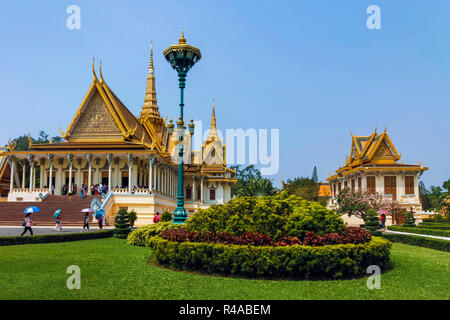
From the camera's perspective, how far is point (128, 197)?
29.4 metres

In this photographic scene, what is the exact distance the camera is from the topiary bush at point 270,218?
9461 millimetres

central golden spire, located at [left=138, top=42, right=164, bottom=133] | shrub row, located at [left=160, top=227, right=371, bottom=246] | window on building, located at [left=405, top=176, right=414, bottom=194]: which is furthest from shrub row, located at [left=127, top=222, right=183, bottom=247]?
central golden spire, located at [left=138, top=42, right=164, bottom=133]

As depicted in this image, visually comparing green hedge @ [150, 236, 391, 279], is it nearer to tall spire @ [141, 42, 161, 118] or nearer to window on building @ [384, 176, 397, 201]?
window on building @ [384, 176, 397, 201]

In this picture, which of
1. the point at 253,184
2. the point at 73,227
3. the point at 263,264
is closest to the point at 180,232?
the point at 263,264

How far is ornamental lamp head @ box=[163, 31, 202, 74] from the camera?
16.4 m

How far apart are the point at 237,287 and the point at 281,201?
3494 millimetres

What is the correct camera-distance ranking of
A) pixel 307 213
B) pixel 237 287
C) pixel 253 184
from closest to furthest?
1. pixel 237 287
2. pixel 307 213
3. pixel 253 184

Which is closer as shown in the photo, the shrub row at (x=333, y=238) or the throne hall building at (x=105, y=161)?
the shrub row at (x=333, y=238)

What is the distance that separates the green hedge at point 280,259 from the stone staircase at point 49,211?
668 inches

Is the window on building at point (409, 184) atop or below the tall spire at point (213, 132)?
below

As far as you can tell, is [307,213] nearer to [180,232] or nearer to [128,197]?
[180,232]

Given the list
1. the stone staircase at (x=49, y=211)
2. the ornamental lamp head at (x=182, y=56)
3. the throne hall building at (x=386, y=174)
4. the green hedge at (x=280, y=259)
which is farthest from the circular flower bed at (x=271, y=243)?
the throne hall building at (x=386, y=174)

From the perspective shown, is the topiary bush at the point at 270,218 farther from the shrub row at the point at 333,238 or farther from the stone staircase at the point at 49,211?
the stone staircase at the point at 49,211
